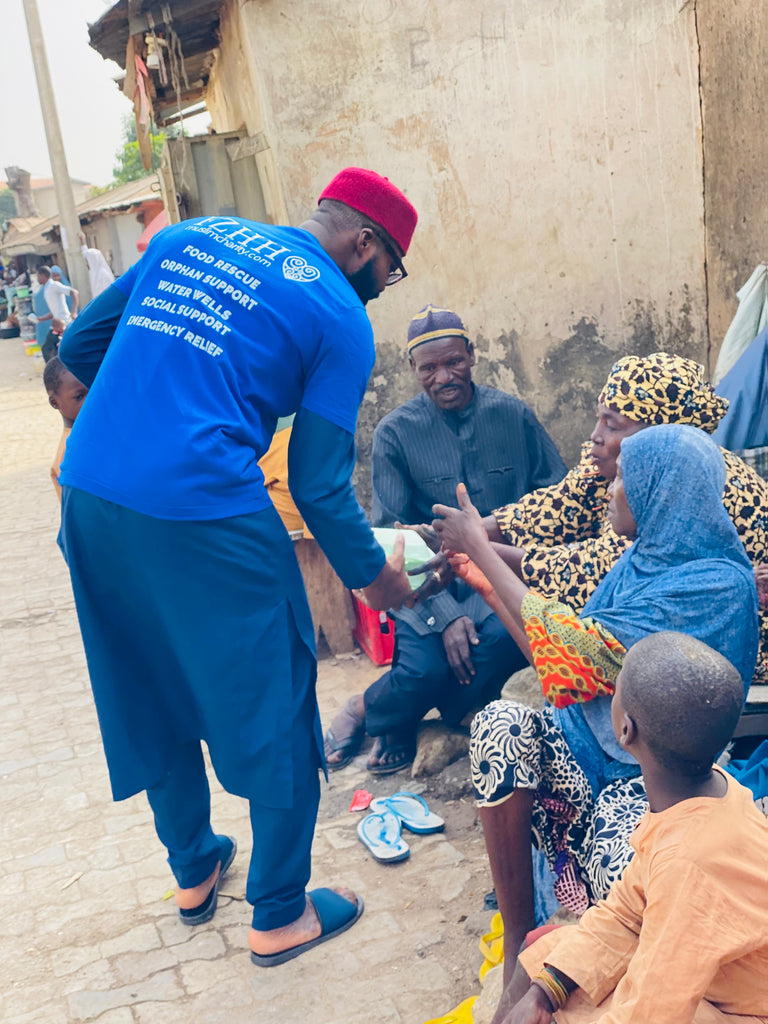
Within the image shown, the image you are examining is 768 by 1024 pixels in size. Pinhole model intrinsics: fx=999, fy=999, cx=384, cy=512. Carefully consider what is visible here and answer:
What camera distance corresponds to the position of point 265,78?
4883mm

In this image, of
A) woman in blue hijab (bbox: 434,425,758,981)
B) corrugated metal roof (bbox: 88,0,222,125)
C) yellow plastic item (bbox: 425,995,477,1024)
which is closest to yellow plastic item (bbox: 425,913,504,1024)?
yellow plastic item (bbox: 425,995,477,1024)

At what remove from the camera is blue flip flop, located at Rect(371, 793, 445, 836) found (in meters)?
3.30

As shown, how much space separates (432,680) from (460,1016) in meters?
1.45

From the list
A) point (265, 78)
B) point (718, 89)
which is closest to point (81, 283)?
point (265, 78)

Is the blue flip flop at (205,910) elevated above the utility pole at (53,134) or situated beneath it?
situated beneath

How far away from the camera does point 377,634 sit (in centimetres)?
464

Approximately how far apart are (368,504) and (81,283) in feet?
41.4

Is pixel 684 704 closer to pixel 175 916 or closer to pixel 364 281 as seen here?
pixel 364 281

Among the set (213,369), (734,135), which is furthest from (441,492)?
(734,135)

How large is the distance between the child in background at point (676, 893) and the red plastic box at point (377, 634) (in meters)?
2.73

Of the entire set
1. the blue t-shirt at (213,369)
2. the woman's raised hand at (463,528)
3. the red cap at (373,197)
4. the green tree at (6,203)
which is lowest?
the woman's raised hand at (463,528)

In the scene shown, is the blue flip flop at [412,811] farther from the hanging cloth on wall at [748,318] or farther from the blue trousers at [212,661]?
the hanging cloth on wall at [748,318]

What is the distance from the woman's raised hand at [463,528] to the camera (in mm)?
2793

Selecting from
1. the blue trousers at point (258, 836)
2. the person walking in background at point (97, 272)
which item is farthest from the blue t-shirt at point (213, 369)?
the person walking in background at point (97, 272)
